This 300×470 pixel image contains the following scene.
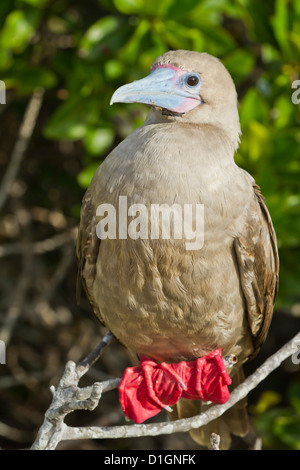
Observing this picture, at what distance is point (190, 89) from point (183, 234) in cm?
65

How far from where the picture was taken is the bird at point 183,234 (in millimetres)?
2791

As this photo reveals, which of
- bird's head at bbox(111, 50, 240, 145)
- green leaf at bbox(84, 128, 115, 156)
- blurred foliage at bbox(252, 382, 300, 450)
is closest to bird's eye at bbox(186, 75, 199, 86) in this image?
bird's head at bbox(111, 50, 240, 145)

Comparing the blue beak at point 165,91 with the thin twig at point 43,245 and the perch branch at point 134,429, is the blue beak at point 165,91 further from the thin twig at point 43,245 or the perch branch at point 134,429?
the thin twig at point 43,245

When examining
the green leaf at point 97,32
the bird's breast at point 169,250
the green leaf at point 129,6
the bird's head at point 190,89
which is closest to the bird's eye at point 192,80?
the bird's head at point 190,89

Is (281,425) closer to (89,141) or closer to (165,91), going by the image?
(89,141)

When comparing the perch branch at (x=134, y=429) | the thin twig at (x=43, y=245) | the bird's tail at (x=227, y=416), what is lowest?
the bird's tail at (x=227, y=416)

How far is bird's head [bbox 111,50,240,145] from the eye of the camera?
287cm

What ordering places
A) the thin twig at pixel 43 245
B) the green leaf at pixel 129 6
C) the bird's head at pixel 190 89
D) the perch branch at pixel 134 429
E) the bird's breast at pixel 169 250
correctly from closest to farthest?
the perch branch at pixel 134 429
the bird's breast at pixel 169 250
the bird's head at pixel 190 89
the green leaf at pixel 129 6
the thin twig at pixel 43 245

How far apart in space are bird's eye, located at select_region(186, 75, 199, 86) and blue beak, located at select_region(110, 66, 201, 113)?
0.7 inches

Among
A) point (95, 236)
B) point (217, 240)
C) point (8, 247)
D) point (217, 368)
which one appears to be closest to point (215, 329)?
point (217, 368)

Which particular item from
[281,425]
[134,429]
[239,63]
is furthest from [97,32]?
[281,425]

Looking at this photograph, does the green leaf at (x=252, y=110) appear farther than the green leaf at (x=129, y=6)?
Yes

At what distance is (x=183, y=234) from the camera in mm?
2797

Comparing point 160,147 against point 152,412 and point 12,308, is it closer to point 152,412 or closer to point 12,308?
point 152,412
